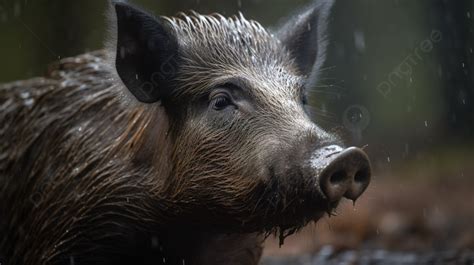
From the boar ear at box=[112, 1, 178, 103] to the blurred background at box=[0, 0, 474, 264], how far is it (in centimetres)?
510

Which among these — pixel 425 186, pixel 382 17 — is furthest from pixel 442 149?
pixel 382 17

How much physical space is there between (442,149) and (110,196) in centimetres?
1042

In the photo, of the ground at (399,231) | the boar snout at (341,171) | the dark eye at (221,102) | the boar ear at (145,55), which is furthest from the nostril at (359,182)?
the ground at (399,231)

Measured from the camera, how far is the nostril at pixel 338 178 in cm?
445

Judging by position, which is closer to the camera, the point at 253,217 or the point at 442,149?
the point at 253,217

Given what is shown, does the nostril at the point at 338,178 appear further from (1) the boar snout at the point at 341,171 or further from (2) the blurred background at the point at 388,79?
(2) the blurred background at the point at 388,79

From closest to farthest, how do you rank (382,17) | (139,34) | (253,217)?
1. (253,217)
2. (139,34)
3. (382,17)

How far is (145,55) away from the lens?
5488 millimetres

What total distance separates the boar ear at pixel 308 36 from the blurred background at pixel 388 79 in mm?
4337

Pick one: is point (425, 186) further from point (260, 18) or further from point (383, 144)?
point (260, 18)

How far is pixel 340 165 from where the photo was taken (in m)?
4.38

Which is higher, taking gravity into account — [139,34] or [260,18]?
[139,34]

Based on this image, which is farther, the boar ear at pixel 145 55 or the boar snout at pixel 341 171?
the boar ear at pixel 145 55

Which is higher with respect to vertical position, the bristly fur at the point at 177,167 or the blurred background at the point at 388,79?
the bristly fur at the point at 177,167
